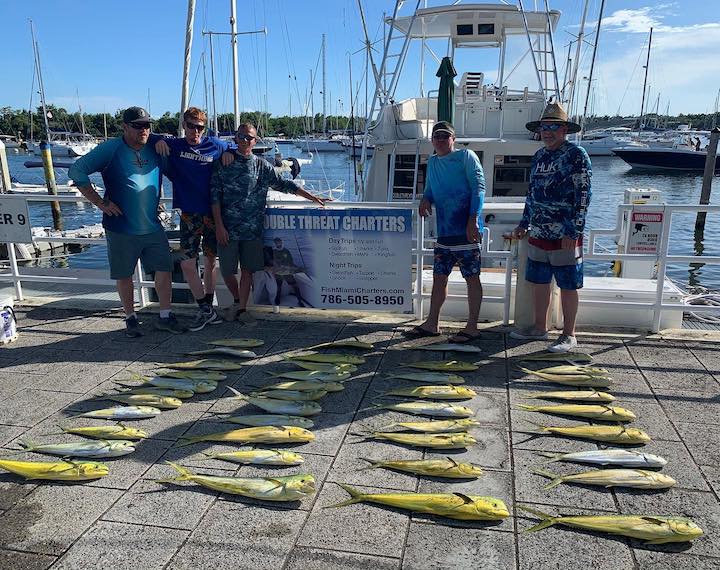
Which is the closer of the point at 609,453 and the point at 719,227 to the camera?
the point at 609,453

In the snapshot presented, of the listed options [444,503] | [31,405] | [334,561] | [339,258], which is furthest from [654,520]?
[31,405]

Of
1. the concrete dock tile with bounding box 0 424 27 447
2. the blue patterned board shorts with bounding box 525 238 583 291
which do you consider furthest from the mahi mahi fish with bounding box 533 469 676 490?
the concrete dock tile with bounding box 0 424 27 447

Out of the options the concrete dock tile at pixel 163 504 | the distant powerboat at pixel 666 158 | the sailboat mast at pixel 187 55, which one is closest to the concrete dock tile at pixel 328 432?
the concrete dock tile at pixel 163 504

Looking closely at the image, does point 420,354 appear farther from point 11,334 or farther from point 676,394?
Result: point 11,334

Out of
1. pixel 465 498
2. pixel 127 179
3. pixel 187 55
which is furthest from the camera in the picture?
pixel 187 55

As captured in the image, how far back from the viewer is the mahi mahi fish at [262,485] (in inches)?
119

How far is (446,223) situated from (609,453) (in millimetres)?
2489

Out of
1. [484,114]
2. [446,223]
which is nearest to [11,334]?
[446,223]

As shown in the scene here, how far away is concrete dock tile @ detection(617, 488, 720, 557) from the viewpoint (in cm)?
265

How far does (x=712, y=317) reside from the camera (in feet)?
30.1

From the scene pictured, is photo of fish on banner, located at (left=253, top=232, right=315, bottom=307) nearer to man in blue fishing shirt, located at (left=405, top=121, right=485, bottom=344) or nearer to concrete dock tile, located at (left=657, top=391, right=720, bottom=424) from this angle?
man in blue fishing shirt, located at (left=405, top=121, right=485, bottom=344)

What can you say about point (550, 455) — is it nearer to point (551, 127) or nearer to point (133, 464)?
point (133, 464)

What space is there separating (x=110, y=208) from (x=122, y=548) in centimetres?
336

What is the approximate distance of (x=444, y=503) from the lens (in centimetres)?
289
